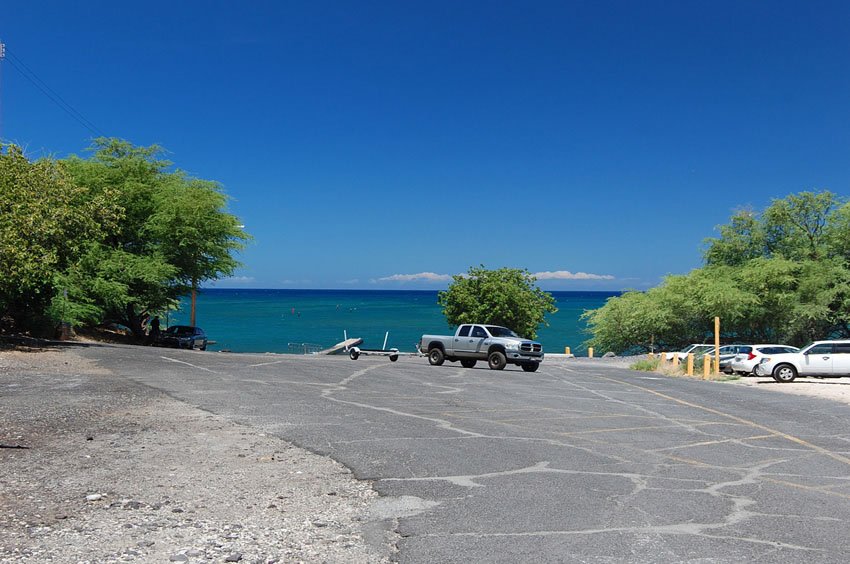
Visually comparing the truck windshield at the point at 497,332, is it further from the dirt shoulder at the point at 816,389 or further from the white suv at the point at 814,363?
the white suv at the point at 814,363

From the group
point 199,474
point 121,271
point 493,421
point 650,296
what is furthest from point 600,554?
point 650,296

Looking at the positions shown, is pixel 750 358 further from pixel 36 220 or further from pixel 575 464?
pixel 36 220

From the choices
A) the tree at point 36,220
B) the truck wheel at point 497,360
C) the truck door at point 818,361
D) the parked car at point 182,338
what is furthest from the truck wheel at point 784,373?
the parked car at point 182,338

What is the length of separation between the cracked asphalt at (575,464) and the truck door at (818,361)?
862cm

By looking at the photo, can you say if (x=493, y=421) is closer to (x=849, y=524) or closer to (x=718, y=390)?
(x=849, y=524)

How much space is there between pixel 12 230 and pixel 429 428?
18.6 meters

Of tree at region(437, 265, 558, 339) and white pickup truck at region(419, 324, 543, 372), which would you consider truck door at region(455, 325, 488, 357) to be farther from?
tree at region(437, 265, 558, 339)

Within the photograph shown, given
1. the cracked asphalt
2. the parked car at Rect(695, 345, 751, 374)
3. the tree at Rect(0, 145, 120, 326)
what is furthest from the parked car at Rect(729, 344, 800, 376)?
the tree at Rect(0, 145, 120, 326)

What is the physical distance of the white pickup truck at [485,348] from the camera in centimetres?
3056

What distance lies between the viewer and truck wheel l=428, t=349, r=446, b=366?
3234 centimetres

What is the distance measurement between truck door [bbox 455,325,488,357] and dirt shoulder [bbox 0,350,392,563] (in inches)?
755

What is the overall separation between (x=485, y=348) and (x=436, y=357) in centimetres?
258

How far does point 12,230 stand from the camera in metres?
24.4

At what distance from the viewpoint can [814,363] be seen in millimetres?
28125
